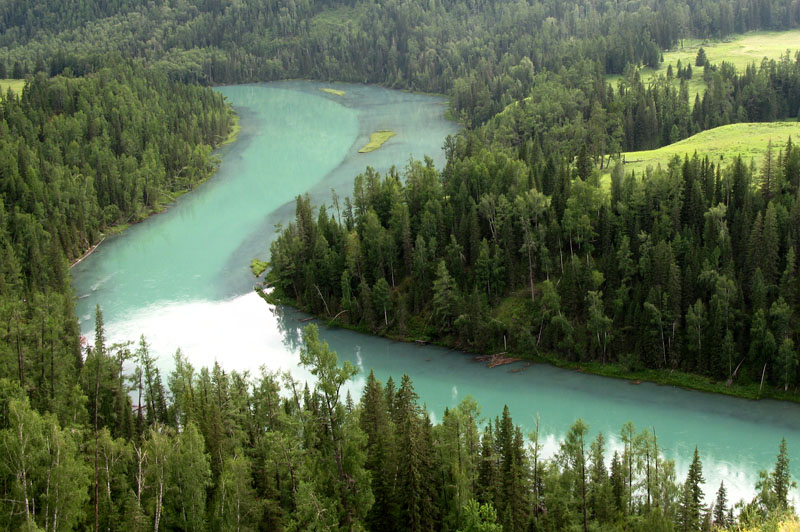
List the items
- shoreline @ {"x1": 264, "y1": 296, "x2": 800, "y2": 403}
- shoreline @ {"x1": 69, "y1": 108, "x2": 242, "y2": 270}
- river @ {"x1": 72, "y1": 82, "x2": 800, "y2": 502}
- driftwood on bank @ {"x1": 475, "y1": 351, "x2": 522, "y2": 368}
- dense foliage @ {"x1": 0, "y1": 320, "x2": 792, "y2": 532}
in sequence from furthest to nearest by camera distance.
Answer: shoreline @ {"x1": 69, "y1": 108, "x2": 242, "y2": 270}
driftwood on bank @ {"x1": 475, "y1": 351, "x2": 522, "y2": 368}
shoreline @ {"x1": 264, "y1": 296, "x2": 800, "y2": 403}
river @ {"x1": 72, "y1": 82, "x2": 800, "y2": 502}
dense foliage @ {"x1": 0, "y1": 320, "x2": 792, "y2": 532}

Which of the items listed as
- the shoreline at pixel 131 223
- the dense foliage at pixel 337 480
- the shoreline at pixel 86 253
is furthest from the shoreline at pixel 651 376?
the shoreline at pixel 131 223

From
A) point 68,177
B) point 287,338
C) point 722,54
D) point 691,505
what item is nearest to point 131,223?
point 68,177

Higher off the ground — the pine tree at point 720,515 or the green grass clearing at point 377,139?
the green grass clearing at point 377,139

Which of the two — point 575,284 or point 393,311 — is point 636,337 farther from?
point 393,311

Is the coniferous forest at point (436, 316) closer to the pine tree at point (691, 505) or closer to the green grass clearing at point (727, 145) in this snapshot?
the pine tree at point (691, 505)

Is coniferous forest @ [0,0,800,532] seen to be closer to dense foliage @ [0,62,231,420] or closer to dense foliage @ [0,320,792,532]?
dense foliage @ [0,320,792,532]

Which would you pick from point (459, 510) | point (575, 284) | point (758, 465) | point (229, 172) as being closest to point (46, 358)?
point (459, 510)

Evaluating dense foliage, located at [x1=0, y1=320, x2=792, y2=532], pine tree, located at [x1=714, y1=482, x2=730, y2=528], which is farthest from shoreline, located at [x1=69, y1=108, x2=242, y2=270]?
pine tree, located at [x1=714, y1=482, x2=730, y2=528]
